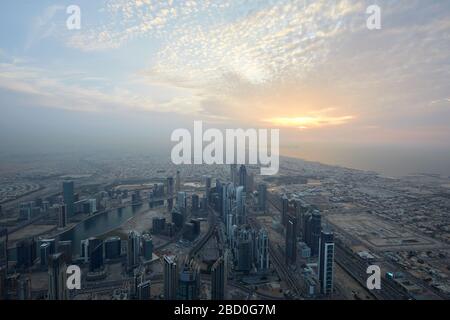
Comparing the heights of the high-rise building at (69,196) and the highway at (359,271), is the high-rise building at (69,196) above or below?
above

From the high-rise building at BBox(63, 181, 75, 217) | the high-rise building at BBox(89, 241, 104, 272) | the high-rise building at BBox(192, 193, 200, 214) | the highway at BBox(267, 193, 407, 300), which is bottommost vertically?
the highway at BBox(267, 193, 407, 300)

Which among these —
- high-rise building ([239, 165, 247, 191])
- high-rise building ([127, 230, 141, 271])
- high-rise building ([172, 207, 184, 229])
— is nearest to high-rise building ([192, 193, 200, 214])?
high-rise building ([172, 207, 184, 229])

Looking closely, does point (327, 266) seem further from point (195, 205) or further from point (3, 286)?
point (195, 205)

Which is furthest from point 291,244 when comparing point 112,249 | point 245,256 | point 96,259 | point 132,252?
point 96,259

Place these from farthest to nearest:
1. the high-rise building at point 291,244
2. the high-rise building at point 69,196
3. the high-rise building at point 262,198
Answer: the high-rise building at point 262,198 → the high-rise building at point 69,196 → the high-rise building at point 291,244

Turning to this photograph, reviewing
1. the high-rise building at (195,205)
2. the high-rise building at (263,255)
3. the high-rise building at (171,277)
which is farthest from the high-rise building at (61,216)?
the high-rise building at (263,255)

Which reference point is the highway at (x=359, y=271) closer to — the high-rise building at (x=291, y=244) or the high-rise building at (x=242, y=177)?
the high-rise building at (x=291, y=244)

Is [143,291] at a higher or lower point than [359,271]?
higher

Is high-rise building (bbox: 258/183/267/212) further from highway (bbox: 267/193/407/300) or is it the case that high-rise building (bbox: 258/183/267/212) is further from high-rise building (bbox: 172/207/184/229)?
highway (bbox: 267/193/407/300)
